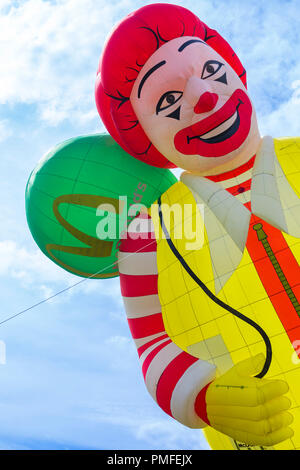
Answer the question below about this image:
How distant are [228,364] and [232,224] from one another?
1126 millimetres


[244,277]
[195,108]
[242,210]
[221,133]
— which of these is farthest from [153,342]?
[195,108]

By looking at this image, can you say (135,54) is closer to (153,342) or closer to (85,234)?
(85,234)

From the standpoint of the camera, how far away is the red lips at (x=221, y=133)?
438 centimetres

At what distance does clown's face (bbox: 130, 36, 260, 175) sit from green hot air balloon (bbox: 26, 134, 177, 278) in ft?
1.60

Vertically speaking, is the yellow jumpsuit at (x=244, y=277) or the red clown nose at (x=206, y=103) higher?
the red clown nose at (x=206, y=103)

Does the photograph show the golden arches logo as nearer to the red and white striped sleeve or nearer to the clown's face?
the red and white striped sleeve

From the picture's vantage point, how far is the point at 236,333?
3.91 metres

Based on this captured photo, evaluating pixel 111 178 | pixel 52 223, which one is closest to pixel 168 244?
pixel 111 178

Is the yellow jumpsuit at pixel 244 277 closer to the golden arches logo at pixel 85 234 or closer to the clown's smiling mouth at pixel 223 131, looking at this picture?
the clown's smiling mouth at pixel 223 131

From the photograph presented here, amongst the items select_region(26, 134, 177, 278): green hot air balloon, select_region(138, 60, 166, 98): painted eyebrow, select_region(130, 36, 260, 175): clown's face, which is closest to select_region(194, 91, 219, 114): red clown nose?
select_region(130, 36, 260, 175): clown's face

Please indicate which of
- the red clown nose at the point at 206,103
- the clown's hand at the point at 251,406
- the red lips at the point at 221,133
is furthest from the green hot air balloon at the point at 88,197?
the clown's hand at the point at 251,406

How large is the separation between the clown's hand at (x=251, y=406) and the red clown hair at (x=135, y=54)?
7.36ft

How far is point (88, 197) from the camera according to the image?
4.79m

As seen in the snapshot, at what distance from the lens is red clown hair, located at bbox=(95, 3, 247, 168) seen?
14.7ft
